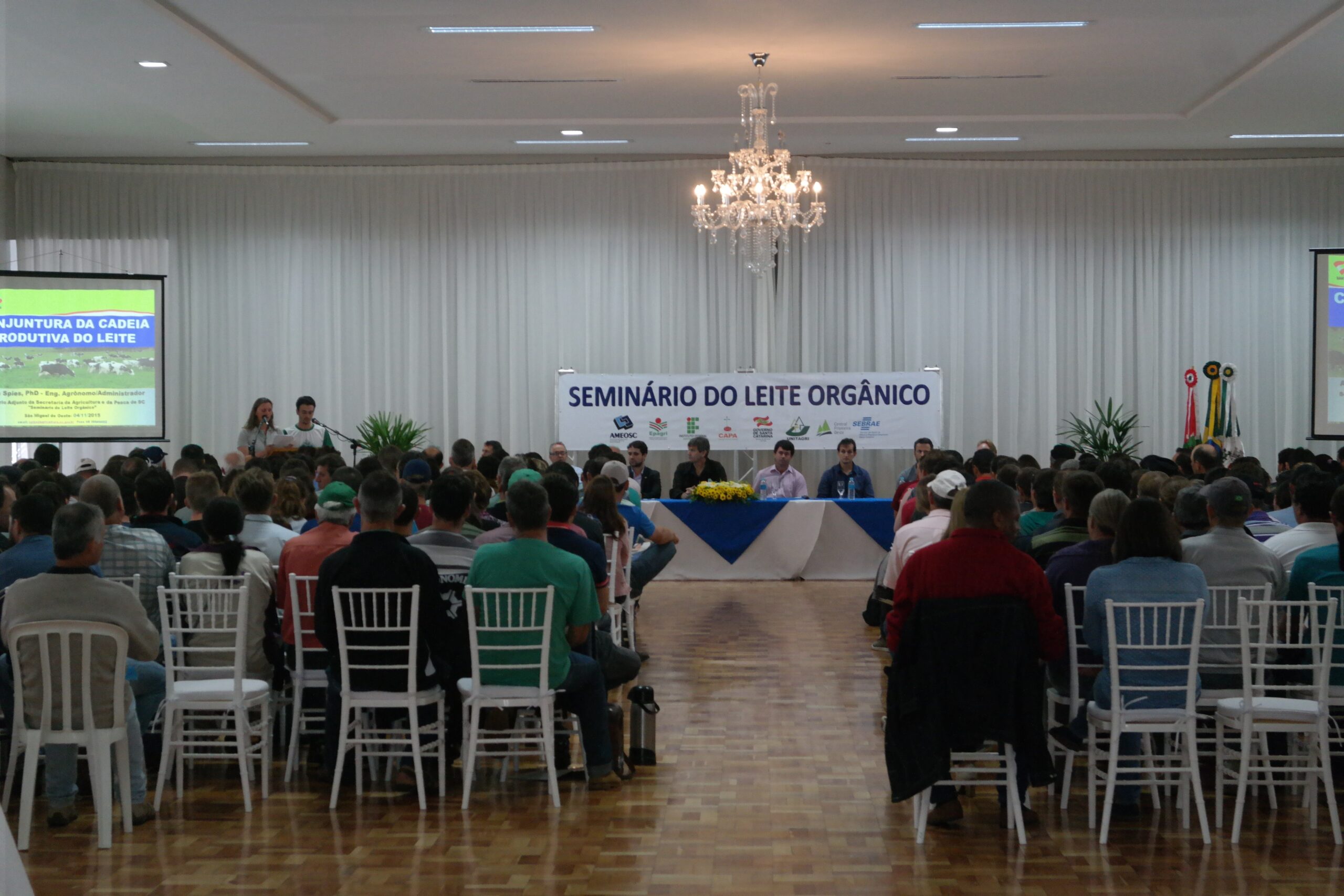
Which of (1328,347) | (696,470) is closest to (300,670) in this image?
(696,470)

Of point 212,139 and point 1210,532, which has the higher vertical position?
point 212,139

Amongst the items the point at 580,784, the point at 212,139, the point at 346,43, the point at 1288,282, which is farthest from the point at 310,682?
the point at 1288,282

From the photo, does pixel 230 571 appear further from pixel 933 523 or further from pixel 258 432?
pixel 258 432

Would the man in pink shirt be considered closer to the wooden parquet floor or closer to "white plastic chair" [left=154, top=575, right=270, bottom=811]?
the wooden parquet floor

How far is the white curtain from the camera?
43.7 ft

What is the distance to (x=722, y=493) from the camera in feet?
36.0

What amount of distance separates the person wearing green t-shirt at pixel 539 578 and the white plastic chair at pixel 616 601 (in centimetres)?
109

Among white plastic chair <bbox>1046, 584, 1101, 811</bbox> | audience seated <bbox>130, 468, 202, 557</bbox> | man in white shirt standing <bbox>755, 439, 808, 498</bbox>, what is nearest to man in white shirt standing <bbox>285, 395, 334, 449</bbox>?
man in white shirt standing <bbox>755, 439, 808, 498</bbox>

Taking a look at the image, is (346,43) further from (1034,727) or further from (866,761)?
(1034,727)

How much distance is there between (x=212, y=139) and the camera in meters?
12.4

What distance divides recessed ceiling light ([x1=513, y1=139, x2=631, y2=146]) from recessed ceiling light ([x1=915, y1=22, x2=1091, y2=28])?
443cm

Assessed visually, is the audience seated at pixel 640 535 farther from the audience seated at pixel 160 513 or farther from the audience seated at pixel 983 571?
the audience seated at pixel 983 571

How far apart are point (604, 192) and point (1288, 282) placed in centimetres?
685

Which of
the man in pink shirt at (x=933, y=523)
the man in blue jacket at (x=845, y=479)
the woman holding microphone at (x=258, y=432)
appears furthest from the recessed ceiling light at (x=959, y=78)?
the woman holding microphone at (x=258, y=432)
